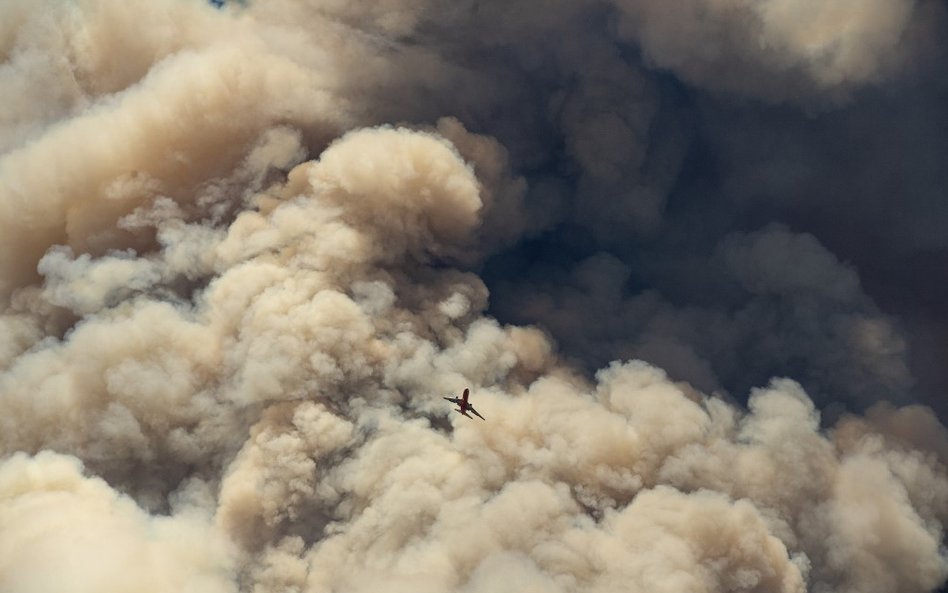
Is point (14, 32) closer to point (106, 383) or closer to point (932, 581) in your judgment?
point (106, 383)

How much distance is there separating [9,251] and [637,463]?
112ft

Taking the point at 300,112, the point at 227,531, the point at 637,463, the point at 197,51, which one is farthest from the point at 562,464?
the point at 197,51

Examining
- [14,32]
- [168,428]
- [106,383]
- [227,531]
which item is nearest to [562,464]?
[227,531]

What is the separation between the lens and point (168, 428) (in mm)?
38188

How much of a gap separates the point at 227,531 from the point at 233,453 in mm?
3806

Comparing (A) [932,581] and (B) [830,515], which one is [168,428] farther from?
(A) [932,581]

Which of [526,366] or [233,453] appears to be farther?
[526,366]

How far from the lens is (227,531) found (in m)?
34.1

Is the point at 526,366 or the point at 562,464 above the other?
the point at 526,366

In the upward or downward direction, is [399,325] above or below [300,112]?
below

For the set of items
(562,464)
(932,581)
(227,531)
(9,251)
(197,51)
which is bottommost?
(227,531)

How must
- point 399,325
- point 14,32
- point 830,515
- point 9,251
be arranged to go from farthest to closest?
point 14,32
point 9,251
point 399,325
point 830,515

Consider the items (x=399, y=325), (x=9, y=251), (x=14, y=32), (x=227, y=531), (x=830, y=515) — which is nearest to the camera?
(x=227, y=531)

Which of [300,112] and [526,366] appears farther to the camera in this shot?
[300,112]
